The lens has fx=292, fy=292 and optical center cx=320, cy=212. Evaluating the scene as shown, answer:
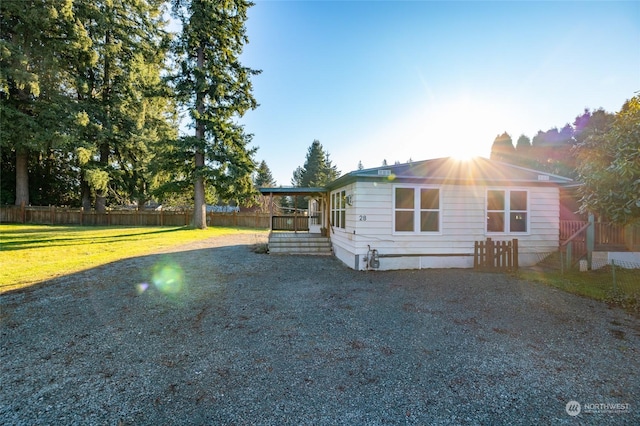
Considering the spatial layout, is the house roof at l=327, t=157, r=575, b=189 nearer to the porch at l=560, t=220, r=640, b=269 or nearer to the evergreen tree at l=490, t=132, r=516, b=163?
the porch at l=560, t=220, r=640, b=269

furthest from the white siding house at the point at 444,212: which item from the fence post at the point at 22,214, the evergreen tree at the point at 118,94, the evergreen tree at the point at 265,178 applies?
the evergreen tree at the point at 265,178

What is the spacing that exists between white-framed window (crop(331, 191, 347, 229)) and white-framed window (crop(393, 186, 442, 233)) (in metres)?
1.74

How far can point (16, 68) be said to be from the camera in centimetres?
1827

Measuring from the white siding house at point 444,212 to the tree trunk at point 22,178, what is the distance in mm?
25306

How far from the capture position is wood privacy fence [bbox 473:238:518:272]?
8273 millimetres

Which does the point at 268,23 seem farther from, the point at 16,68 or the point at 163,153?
the point at 16,68

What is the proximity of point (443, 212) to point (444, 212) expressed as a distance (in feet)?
0.10

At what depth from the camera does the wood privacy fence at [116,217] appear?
20812mm

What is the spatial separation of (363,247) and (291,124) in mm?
12098

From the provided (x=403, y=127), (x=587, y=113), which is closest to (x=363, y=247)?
(x=403, y=127)

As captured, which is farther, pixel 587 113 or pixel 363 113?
pixel 587 113

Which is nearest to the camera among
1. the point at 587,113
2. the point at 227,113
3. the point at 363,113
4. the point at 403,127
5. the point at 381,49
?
the point at 381,49

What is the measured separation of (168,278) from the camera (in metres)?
7.08

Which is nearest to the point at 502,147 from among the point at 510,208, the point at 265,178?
the point at 510,208
